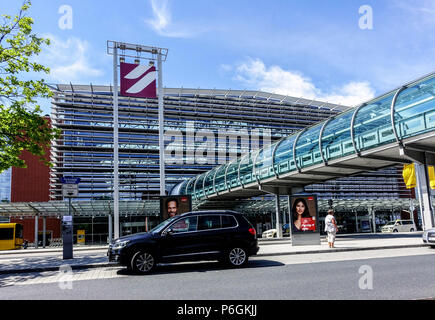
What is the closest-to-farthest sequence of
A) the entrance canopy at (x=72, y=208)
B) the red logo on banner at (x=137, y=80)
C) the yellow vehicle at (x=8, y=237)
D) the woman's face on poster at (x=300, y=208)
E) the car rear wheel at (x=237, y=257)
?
the car rear wheel at (x=237, y=257) < the woman's face on poster at (x=300, y=208) < the red logo on banner at (x=137, y=80) < the yellow vehicle at (x=8, y=237) < the entrance canopy at (x=72, y=208)

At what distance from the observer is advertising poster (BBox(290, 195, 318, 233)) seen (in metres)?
17.3

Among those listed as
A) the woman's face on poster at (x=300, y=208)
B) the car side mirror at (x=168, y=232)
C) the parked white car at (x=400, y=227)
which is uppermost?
the woman's face on poster at (x=300, y=208)

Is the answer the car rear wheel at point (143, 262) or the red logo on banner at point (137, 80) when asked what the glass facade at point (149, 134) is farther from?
the car rear wheel at point (143, 262)

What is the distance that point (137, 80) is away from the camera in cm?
2119

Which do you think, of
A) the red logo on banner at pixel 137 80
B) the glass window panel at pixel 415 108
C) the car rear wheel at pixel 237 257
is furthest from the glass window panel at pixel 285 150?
the car rear wheel at pixel 237 257

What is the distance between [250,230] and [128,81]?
13.9 m

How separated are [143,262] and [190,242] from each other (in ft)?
4.30

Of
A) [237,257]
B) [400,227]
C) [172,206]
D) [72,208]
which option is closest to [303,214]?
[172,206]

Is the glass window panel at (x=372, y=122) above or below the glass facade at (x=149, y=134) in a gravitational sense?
below

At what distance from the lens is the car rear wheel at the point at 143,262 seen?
916 cm

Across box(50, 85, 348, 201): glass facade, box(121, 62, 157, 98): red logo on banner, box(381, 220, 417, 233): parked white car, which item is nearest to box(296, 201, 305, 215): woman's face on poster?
box(121, 62, 157, 98): red logo on banner

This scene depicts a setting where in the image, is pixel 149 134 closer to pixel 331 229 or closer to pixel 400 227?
pixel 400 227

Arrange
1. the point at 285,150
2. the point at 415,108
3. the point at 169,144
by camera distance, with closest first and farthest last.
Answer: the point at 415,108, the point at 285,150, the point at 169,144

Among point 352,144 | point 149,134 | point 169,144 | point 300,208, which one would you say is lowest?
point 300,208
